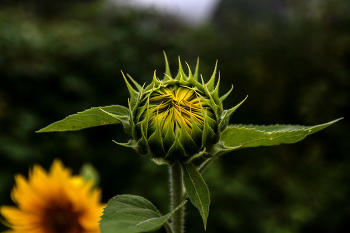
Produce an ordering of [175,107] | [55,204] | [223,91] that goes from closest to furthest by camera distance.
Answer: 1. [175,107]
2. [55,204]
3. [223,91]

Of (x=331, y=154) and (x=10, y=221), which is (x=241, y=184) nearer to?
(x=331, y=154)

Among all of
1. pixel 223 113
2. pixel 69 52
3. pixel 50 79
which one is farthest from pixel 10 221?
pixel 69 52

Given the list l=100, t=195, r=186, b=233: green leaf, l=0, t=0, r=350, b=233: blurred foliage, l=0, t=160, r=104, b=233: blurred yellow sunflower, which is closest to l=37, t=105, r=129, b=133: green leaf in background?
l=100, t=195, r=186, b=233: green leaf

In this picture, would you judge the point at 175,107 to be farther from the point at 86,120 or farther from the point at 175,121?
the point at 86,120

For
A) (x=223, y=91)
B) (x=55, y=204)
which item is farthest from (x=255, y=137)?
(x=223, y=91)

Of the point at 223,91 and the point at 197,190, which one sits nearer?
the point at 197,190

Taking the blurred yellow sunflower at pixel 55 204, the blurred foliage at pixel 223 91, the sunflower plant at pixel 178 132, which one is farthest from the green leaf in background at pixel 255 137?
the blurred foliage at pixel 223 91

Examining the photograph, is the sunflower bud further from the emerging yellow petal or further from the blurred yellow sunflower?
the blurred yellow sunflower
